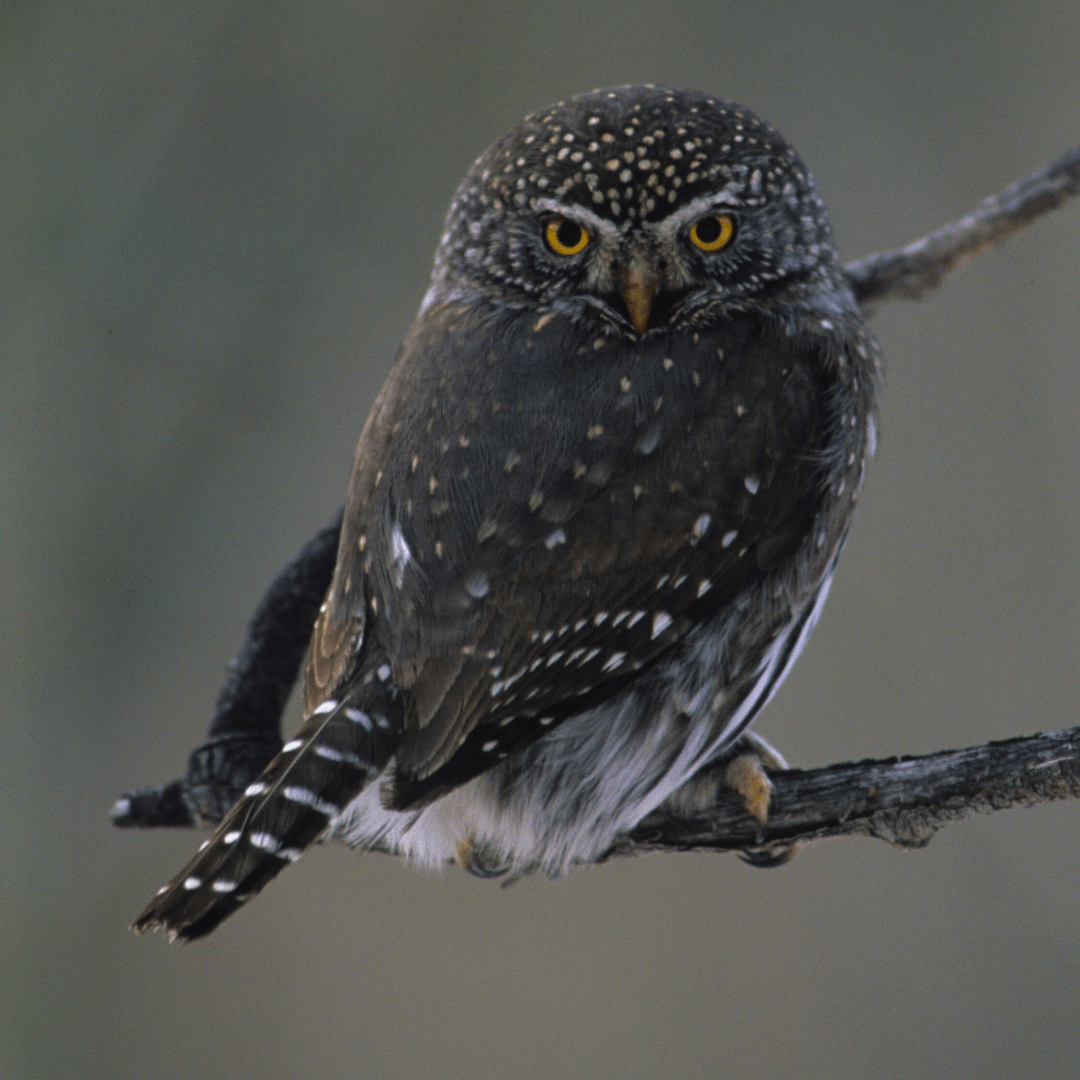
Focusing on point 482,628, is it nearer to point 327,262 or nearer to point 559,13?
point 327,262

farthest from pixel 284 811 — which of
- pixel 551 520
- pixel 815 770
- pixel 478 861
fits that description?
pixel 815 770

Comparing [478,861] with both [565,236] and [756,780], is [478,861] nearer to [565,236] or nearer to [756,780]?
[756,780]

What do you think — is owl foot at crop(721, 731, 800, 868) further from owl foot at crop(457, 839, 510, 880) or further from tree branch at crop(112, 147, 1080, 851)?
owl foot at crop(457, 839, 510, 880)

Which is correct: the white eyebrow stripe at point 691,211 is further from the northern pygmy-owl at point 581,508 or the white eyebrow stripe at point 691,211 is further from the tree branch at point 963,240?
the tree branch at point 963,240

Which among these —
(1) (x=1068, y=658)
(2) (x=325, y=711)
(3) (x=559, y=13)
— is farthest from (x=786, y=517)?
(3) (x=559, y=13)

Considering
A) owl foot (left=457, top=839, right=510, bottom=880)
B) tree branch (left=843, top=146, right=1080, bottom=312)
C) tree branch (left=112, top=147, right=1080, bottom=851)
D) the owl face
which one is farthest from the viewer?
tree branch (left=843, top=146, right=1080, bottom=312)

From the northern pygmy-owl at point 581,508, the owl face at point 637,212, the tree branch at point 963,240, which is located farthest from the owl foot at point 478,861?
the tree branch at point 963,240

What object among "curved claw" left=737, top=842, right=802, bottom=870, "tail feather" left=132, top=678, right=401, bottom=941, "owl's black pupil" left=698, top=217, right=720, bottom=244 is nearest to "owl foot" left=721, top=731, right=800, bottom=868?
"curved claw" left=737, top=842, right=802, bottom=870

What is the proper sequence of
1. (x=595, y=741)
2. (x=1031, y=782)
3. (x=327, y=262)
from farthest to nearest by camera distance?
(x=327, y=262), (x=595, y=741), (x=1031, y=782)
